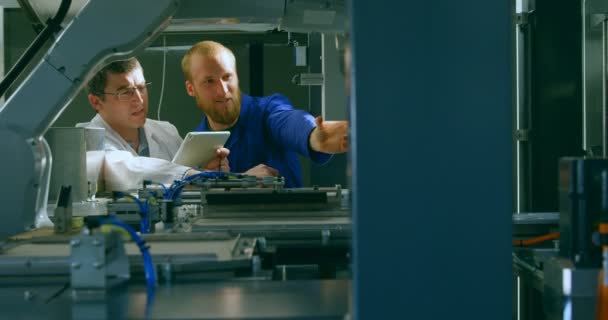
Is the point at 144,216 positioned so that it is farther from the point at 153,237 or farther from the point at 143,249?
the point at 143,249

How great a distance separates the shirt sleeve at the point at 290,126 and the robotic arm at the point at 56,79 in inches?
64.2

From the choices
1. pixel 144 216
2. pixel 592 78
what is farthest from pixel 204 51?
pixel 144 216

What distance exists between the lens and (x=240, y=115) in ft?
14.8

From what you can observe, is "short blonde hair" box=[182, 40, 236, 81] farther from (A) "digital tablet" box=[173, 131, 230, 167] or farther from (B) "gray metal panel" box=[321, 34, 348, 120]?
(B) "gray metal panel" box=[321, 34, 348, 120]

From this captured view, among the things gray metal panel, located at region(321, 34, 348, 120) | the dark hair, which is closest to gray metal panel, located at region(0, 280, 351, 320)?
gray metal panel, located at region(321, 34, 348, 120)

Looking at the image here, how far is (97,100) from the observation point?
474cm

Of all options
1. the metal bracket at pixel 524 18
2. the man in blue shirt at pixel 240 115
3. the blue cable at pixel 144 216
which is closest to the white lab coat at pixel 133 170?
the man in blue shirt at pixel 240 115

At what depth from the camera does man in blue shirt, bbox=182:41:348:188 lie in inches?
170

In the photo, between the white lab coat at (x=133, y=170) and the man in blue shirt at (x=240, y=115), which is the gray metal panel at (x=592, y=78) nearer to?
the man in blue shirt at (x=240, y=115)

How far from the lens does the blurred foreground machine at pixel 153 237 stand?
39.8 inches

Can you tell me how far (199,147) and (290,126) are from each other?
758 millimetres

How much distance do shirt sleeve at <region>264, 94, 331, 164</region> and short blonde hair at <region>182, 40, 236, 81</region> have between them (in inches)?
19.8

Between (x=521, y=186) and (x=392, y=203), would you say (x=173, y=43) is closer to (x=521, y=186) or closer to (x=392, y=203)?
(x=521, y=186)

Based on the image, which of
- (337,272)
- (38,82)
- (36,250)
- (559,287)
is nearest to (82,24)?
(38,82)
